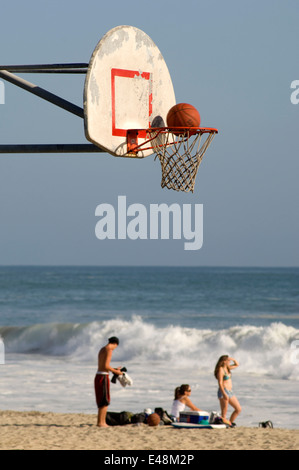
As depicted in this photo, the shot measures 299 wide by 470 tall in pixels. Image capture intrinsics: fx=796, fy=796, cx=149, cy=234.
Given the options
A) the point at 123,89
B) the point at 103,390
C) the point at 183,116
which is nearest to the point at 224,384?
the point at 103,390

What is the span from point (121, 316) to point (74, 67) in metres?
36.9

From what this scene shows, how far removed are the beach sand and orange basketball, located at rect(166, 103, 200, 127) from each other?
4.56 m

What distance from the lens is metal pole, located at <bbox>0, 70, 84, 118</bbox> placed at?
897 centimetres

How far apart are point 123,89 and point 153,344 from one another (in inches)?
800

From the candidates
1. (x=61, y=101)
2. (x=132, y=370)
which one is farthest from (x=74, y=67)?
(x=132, y=370)

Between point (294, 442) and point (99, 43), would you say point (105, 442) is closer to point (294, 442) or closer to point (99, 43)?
point (294, 442)

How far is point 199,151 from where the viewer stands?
10094 mm

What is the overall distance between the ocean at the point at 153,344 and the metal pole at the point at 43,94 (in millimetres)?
7901

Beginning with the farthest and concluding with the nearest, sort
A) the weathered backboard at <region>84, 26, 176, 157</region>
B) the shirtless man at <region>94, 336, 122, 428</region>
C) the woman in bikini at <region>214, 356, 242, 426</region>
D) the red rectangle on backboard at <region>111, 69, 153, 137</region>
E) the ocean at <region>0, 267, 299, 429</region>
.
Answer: the ocean at <region>0, 267, 299, 429</region>, the woman in bikini at <region>214, 356, 242, 426</region>, the shirtless man at <region>94, 336, 122, 428</region>, the red rectangle on backboard at <region>111, 69, 153, 137</region>, the weathered backboard at <region>84, 26, 176, 157</region>

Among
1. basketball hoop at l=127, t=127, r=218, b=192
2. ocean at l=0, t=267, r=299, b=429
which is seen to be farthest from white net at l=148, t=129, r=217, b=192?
ocean at l=0, t=267, r=299, b=429

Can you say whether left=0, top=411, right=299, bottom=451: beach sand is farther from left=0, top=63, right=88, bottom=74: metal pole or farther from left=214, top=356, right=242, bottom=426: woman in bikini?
left=0, top=63, right=88, bottom=74: metal pole

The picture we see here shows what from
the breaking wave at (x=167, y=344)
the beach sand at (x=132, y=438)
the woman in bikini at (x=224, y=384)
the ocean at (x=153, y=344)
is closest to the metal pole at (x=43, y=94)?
the beach sand at (x=132, y=438)

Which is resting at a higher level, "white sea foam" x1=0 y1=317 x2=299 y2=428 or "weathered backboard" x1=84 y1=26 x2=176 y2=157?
"weathered backboard" x1=84 y1=26 x2=176 y2=157

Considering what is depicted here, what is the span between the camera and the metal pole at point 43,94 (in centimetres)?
897
